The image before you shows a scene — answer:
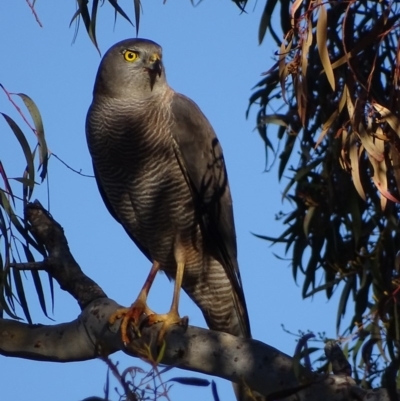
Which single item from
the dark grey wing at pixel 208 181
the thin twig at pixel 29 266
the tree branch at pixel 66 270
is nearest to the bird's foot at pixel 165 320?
the tree branch at pixel 66 270

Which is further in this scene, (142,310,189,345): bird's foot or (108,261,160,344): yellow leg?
(108,261,160,344): yellow leg

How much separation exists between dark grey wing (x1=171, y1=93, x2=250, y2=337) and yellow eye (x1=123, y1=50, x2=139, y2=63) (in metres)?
0.23

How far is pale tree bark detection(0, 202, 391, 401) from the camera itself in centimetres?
261

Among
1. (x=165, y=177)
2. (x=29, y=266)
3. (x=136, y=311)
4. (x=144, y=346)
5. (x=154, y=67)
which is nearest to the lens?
(x=144, y=346)

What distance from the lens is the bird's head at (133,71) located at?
414 cm

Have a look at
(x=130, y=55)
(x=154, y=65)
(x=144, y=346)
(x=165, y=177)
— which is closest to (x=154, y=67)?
(x=154, y=65)

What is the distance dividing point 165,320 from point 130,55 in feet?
4.23

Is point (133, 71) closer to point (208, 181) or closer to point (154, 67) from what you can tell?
point (154, 67)

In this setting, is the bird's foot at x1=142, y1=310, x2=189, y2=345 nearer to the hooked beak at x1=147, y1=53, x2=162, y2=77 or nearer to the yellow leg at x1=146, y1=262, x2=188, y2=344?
the yellow leg at x1=146, y1=262, x2=188, y2=344

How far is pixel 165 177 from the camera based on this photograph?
400cm

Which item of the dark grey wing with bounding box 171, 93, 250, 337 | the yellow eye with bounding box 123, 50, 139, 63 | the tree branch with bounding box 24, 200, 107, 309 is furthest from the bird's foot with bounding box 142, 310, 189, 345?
the yellow eye with bounding box 123, 50, 139, 63

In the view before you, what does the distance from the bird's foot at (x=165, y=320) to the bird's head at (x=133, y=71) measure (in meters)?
0.98

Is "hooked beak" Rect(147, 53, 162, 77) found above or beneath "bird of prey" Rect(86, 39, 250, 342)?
above

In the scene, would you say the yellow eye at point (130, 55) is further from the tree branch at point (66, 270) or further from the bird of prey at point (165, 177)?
the tree branch at point (66, 270)
